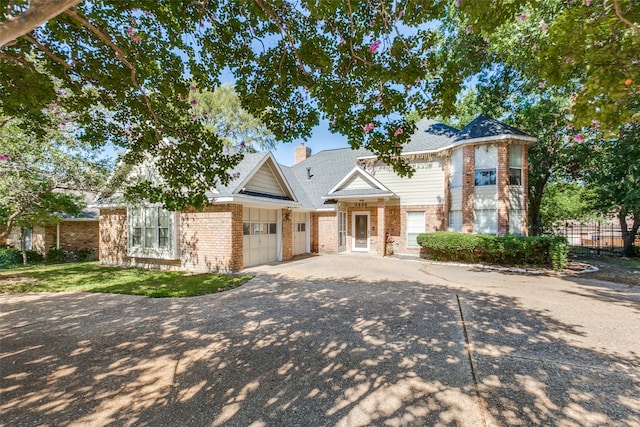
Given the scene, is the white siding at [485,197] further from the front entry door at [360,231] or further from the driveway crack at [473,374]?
the driveway crack at [473,374]

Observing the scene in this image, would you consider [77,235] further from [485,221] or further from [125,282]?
[485,221]

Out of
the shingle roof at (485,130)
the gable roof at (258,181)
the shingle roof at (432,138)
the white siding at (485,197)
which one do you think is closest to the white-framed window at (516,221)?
the white siding at (485,197)

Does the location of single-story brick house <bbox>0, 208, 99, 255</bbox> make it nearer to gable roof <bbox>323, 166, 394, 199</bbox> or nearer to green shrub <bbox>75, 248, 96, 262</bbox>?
green shrub <bbox>75, 248, 96, 262</bbox>

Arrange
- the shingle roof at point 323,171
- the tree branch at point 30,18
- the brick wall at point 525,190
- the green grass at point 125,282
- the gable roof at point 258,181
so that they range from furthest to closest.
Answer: the shingle roof at point 323,171
the brick wall at point 525,190
the gable roof at point 258,181
the green grass at point 125,282
the tree branch at point 30,18

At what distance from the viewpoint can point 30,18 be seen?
8.89 feet

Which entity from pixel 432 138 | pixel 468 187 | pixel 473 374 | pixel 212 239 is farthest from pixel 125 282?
pixel 432 138

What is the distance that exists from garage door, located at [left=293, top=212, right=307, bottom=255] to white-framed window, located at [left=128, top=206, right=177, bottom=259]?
664 cm

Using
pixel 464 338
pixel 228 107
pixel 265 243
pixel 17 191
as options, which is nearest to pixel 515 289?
pixel 464 338

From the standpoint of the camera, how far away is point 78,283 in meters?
9.63

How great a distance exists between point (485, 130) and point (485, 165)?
1830 millimetres

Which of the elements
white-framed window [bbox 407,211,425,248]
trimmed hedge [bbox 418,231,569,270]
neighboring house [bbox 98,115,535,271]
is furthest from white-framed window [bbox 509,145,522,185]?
white-framed window [bbox 407,211,425,248]

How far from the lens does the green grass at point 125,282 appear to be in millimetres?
8414

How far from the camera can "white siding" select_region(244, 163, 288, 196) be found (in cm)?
1212

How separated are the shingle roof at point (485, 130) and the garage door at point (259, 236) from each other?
423 inches
